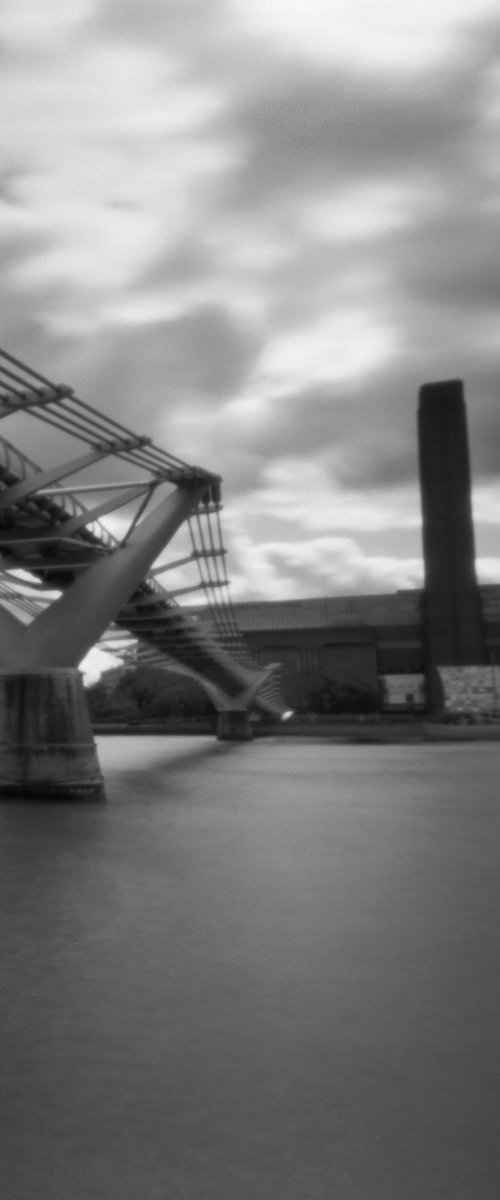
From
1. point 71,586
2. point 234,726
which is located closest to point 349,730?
point 234,726

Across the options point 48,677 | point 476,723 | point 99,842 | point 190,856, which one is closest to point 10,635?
point 48,677

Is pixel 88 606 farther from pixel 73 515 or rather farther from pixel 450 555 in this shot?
pixel 450 555

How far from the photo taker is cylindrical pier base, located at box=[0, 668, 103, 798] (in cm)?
2217

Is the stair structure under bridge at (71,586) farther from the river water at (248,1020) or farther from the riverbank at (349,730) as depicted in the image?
the riverbank at (349,730)

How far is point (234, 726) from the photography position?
69062mm

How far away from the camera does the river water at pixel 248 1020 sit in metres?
4.61

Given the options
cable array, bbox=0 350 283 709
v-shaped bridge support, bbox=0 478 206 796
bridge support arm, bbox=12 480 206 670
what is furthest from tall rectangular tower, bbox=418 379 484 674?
v-shaped bridge support, bbox=0 478 206 796

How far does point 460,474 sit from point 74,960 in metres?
97.6

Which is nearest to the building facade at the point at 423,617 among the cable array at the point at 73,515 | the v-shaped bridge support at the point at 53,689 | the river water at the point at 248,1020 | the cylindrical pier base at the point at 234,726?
the cylindrical pier base at the point at 234,726

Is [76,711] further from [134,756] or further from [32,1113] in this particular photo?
[134,756]

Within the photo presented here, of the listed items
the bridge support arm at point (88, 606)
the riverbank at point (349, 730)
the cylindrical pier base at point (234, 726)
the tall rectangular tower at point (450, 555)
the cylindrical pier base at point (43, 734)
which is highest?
the tall rectangular tower at point (450, 555)

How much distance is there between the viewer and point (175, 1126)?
5.03 meters

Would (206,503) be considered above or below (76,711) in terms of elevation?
above

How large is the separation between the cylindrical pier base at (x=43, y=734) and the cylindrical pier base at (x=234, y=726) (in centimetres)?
4568
